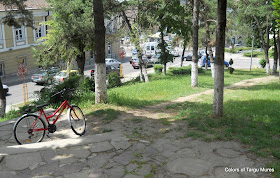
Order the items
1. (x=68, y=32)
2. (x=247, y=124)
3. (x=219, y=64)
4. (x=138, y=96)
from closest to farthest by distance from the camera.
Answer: (x=247, y=124), (x=219, y=64), (x=138, y=96), (x=68, y=32)

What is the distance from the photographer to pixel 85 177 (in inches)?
200

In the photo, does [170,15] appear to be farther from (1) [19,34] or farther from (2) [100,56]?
(1) [19,34]

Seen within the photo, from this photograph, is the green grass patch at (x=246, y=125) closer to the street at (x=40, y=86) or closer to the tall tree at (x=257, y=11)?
the street at (x=40, y=86)

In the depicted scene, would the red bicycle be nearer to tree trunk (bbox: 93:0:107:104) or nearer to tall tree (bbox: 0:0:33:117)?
tree trunk (bbox: 93:0:107:104)

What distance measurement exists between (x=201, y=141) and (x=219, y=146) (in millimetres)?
451

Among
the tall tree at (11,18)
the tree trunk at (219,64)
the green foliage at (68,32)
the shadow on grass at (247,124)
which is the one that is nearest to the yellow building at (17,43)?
the green foliage at (68,32)

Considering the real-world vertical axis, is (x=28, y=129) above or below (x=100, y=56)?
below


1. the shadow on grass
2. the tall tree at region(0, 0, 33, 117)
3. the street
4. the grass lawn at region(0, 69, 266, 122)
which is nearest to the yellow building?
the street

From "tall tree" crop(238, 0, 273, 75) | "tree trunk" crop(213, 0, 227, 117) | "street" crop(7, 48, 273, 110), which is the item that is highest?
"tall tree" crop(238, 0, 273, 75)

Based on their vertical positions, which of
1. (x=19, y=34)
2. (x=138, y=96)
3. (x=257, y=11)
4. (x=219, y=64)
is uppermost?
(x=257, y=11)

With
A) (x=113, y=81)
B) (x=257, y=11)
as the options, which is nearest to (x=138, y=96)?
(x=113, y=81)

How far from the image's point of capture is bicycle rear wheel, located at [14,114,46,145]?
6289 millimetres

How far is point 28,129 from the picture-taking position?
6.37 m

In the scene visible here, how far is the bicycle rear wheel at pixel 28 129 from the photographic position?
6.29 m
